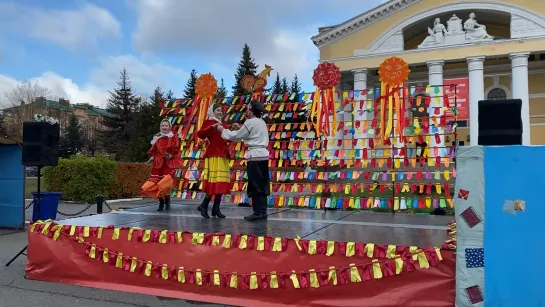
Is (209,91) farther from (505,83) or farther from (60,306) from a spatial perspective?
(505,83)

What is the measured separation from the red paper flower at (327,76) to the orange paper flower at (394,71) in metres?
0.82

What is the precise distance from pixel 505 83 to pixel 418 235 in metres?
28.8

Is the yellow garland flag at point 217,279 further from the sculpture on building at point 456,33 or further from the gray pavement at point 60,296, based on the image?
the sculpture on building at point 456,33

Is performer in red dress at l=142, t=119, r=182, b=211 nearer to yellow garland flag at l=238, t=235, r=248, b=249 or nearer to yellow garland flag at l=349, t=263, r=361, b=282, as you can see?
yellow garland flag at l=238, t=235, r=248, b=249

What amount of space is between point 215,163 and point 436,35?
25.3 meters

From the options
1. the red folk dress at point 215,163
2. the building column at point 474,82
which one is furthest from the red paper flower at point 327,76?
the building column at point 474,82

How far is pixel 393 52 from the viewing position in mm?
28656

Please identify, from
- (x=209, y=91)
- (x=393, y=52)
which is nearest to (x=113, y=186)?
(x=209, y=91)

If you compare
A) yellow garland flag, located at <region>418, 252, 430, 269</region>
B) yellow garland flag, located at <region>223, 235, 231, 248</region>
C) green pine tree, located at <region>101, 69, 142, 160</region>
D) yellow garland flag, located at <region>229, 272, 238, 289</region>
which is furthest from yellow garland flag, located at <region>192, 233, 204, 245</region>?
green pine tree, located at <region>101, 69, 142, 160</region>

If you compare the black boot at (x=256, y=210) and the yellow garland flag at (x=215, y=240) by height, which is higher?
the black boot at (x=256, y=210)

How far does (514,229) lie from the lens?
3.63 meters

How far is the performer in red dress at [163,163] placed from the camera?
7277mm

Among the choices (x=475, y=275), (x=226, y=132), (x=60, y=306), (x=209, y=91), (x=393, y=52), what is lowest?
(x=60, y=306)

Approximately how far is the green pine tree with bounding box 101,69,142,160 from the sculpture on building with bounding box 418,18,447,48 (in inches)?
1329
